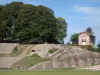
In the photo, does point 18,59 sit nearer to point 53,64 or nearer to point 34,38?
point 53,64

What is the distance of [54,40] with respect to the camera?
305 feet

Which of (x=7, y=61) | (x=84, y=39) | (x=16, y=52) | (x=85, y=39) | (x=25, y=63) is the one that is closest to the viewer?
(x=25, y=63)

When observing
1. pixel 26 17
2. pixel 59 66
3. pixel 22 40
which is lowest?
pixel 59 66

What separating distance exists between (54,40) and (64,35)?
9.53 meters

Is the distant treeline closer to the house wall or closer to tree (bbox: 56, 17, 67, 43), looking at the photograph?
tree (bbox: 56, 17, 67, 43)

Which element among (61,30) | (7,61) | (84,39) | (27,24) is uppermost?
(27,24)

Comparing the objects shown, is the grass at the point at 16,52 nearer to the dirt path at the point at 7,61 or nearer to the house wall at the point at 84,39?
the dirt path at the point at 7,61

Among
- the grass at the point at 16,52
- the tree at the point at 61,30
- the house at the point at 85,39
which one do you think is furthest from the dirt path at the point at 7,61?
the house at the point at 85,39

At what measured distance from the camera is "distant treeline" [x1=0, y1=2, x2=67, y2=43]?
85.5m

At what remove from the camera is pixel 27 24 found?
86.4 meters

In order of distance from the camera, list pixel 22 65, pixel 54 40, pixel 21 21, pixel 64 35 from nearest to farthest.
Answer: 1. pixel 22 65
2. pixel 21 21
3. pixel 54 40
4. pixel 64 35

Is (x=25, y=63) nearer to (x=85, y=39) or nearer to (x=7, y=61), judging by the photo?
(x=7, y=61)

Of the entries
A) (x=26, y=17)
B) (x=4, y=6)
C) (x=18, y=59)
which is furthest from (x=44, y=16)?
(x=18, y=59)

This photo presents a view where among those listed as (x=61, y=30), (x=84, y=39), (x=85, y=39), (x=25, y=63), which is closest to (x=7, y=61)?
(x=25, y=63)
